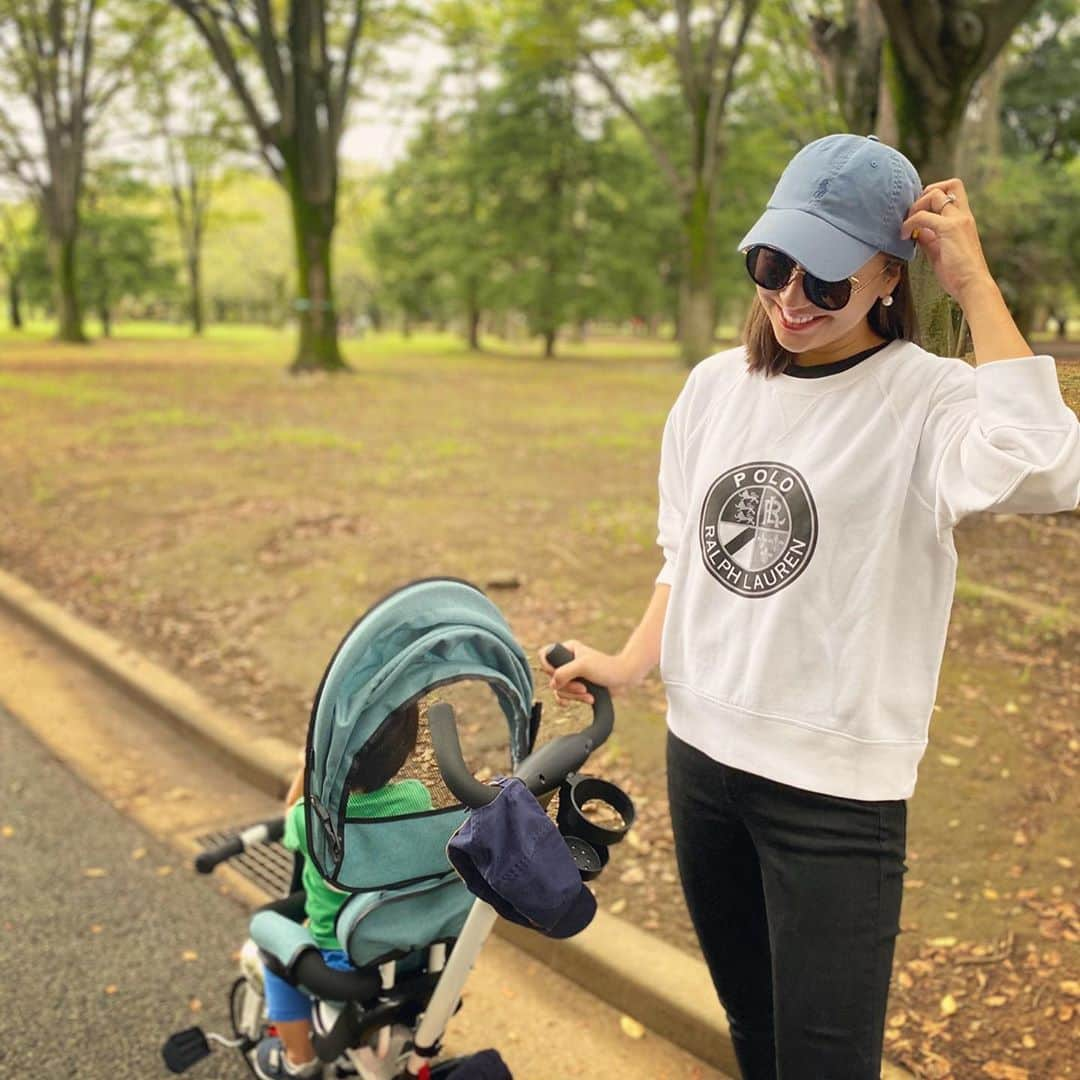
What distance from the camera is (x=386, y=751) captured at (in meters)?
1.92

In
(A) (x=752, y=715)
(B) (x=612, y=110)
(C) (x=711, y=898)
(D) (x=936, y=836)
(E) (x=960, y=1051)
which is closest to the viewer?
(A) (x=752, y=715)

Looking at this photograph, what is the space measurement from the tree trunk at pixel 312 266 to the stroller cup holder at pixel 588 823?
18.5 meters

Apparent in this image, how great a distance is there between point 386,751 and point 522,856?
1.80ft

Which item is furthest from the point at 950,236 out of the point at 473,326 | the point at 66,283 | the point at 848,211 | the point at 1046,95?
the point at 473,326

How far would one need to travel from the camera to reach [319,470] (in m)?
9.73

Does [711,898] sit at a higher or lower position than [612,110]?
lower

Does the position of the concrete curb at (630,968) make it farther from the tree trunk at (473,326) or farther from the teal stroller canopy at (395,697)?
the tree trunk at (473,326)

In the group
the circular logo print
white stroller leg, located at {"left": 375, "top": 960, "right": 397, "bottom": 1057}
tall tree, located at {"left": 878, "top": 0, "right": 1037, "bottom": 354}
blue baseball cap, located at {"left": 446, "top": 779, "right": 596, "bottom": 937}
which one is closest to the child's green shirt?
white stroller leg, located at {"left": 375, "top": 960, "right": 397, "bottom": 1057}

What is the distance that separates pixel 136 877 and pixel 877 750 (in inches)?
110

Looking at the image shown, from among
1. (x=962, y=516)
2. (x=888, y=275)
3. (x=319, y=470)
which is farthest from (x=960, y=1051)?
(x=319, y=470)

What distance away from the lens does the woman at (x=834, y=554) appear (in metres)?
1.48

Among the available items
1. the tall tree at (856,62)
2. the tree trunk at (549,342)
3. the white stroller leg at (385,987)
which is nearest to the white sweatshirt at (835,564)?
the white stroller leg at (385,987)

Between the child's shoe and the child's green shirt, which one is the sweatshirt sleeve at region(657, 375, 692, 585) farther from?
the child's shoe

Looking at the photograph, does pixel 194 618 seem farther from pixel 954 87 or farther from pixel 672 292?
pixel 672 292
